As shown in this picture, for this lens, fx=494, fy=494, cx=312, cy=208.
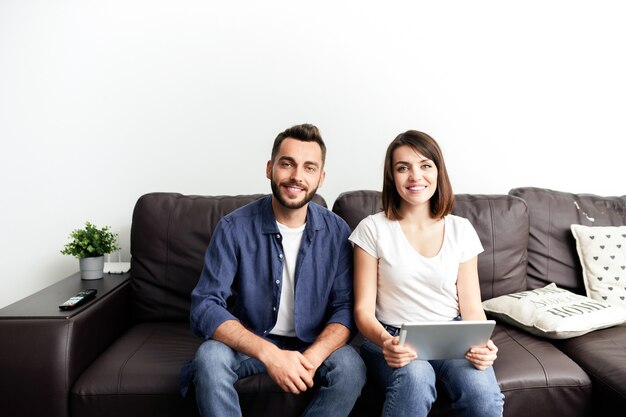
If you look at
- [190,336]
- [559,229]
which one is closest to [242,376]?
[190,336]

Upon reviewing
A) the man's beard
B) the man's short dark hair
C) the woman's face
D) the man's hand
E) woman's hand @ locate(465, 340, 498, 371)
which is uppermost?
the man's short dark hair

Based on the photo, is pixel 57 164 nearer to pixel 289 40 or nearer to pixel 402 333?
pixel 289 40

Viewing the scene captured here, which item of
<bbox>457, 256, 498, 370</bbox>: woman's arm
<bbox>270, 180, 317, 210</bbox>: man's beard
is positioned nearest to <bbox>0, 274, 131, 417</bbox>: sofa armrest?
<bbox>270, 180, 317, 210</bbox>: man's beard

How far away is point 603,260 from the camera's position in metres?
1.96

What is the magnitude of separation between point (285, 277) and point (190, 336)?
0.47 meters

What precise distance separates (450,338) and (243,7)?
1.73m

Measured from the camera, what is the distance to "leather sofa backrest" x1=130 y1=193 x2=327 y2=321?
1.95 meters

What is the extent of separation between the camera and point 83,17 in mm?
2230

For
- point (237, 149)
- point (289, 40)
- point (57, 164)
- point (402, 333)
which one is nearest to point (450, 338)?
point (402, 333)

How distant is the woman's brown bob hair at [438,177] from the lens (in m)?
1.56

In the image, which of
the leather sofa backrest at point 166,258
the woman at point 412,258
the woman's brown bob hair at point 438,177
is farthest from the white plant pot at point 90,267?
the woman's brown bob hair at point 438,177

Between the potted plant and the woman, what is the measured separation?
3.52ft

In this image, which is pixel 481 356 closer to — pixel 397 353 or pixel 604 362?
pixel 397 353

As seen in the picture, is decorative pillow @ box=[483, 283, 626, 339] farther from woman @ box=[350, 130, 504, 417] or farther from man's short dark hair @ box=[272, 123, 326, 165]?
man's short dark hair @ box=[272, 123, 326, 165]
